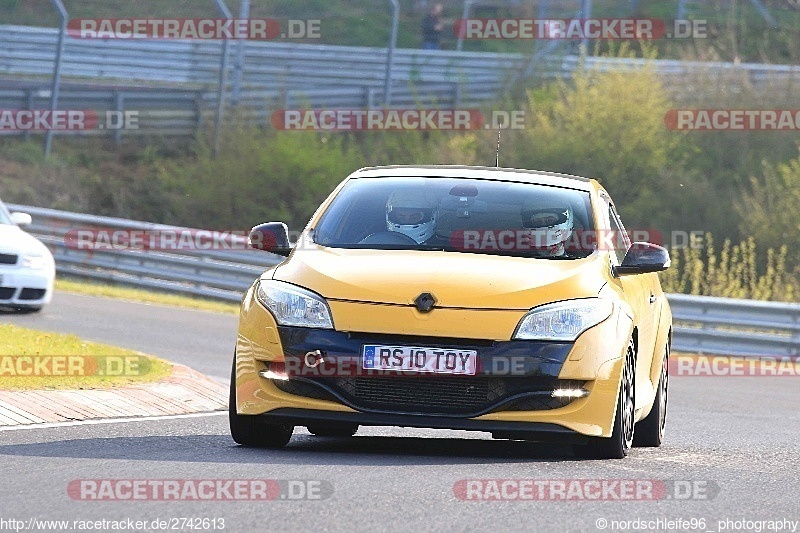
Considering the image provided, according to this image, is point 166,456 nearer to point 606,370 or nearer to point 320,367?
point 320,367

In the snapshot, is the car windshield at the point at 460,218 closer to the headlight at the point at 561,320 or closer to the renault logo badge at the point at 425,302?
the headlight at the point at 561,320

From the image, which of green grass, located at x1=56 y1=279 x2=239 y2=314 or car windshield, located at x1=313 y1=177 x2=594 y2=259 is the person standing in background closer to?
green grass, located at x1=56 y1=279 x2=239 y2=314

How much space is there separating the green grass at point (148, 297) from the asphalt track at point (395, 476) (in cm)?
1307

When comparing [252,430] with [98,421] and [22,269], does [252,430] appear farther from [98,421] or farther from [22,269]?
[22,269]

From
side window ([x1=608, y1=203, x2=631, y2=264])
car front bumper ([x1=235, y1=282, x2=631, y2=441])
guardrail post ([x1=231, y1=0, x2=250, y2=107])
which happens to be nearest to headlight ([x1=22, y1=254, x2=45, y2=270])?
side window ([x1=608, y1=203, x2=631, y2=264])

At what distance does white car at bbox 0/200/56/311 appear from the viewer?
63.9 feet

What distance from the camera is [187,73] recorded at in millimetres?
49438

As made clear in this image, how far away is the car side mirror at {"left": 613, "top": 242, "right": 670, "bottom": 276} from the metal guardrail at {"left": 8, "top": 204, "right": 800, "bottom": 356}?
12410 millimetres

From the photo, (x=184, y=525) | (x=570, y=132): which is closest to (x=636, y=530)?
(x=184, y=525)

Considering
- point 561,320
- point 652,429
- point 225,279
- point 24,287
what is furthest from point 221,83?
point 561,320

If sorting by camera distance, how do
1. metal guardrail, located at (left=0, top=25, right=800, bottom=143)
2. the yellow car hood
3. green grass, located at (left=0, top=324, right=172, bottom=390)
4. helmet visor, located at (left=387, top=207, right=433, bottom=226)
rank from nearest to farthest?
the yellow car hood → helmet visor, located at (left=387, top=207, right=433, bottom=226) → green grass, located at (left=0, top=324, right=172, bottom=390) → metal guardrail, located at (left=0, top=25, right=800, bottom=143)

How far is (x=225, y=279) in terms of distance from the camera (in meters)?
25.8

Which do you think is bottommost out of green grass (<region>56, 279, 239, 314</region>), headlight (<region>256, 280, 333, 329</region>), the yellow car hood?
green grass (<region>56, 279, 239, 314</region>)

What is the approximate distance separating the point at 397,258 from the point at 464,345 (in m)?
0.76
